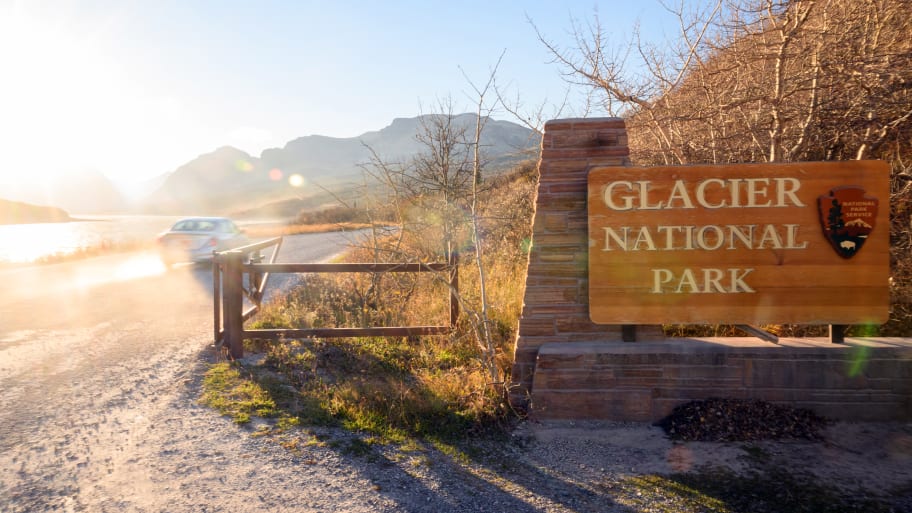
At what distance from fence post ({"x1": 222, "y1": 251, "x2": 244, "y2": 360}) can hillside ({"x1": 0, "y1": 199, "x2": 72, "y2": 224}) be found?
8687 cm

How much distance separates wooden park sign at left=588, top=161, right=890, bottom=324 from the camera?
4.42 meters

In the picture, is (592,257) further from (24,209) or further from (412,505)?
(24,209)

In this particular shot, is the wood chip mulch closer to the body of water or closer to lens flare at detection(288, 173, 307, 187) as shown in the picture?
lens flare at detection(288, 173, 307, 187)

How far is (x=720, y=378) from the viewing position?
448cm

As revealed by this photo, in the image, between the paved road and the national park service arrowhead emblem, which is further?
the national park service arrowhead emblem

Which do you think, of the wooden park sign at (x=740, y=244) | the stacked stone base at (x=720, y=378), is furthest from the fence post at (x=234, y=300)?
the wooden park sign at (x=740, y=244)

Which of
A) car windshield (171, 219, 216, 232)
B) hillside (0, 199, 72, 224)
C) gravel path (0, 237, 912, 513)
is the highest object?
hillside (0, 199, 72, 224)

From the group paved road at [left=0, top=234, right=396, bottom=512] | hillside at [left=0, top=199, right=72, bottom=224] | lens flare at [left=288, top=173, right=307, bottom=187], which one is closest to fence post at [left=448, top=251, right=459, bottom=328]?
lens flare at [left=288, top=173, right=307, bottom=187]

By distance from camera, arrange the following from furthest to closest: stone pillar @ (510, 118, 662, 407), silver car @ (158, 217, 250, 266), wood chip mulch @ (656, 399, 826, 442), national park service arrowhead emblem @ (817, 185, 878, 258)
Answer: silver car @ (158, 217, 250, 266) → stone pillar @ (510, 118, 662, 407) → national park service arrowhead emblem @ (817, 185, 878, 258) → wood chip mulch @ (656, 399, 826, 442)

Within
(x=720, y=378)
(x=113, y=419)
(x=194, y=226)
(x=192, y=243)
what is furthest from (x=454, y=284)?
(x=194, y=226)

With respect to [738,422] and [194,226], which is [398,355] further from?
[194,226]

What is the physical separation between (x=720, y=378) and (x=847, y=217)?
1552 millimetres

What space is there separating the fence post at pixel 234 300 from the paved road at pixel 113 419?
429mm

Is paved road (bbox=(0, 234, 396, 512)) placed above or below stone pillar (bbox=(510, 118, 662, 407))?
below
